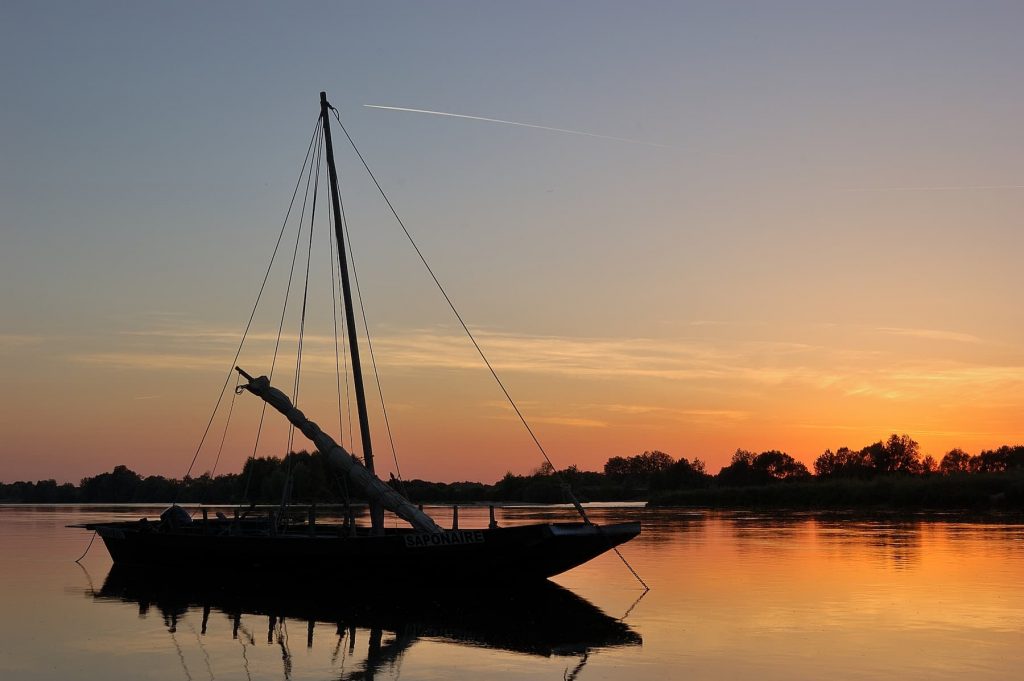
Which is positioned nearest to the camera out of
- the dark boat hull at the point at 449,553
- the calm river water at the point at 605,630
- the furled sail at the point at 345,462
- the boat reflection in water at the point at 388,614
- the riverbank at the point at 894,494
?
the calm river water at the point at 605,630

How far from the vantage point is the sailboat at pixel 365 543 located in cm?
2862

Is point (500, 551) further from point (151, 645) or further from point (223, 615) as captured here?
point (151, 645)

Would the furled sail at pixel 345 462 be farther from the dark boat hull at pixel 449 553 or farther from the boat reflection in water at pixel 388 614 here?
the boat reflection in water at pixel 388 614

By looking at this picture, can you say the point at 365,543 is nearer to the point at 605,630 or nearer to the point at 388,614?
the point at 388,614

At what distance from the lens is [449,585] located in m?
29.3

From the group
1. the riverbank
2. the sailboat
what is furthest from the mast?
the riverbank

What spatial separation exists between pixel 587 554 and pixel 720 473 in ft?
456

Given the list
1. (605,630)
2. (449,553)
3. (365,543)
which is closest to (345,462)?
(365,543)

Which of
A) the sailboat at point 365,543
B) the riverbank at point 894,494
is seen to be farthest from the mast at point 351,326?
the riverbank at point 894,494

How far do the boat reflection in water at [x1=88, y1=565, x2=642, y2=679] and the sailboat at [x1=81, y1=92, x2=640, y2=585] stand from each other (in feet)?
2.08

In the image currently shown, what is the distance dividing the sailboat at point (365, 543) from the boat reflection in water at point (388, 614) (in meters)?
0.63

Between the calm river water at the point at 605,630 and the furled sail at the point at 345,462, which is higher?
the furled sail at the point at 345,462

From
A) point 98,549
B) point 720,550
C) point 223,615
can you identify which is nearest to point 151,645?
point 223,615

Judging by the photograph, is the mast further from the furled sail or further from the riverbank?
the riverbank
